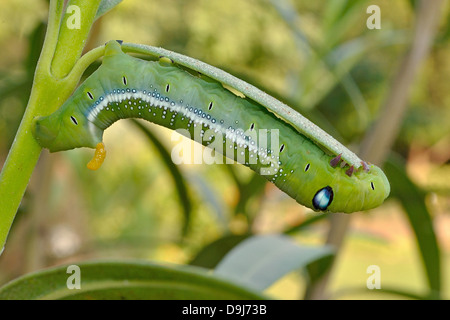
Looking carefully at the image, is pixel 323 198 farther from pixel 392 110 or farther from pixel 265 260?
pixel 392 110

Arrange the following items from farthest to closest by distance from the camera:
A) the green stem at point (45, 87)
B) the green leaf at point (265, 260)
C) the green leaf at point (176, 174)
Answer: the green leaf at point (176, 174) < the green leaf at point (265, 260) < the green stem at point (45, 87)

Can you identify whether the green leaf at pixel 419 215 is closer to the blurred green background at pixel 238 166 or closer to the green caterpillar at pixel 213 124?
the blurred green background at pixel 238 166

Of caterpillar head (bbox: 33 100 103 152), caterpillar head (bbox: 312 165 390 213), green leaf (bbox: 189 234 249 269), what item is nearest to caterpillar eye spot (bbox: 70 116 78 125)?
caterpillar head (bbox: 33 100 103 152)

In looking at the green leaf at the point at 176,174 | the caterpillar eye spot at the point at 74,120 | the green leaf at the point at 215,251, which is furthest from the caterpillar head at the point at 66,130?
the green leaf at the point at 176,174

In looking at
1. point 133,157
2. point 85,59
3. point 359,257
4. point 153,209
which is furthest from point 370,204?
point 359,257

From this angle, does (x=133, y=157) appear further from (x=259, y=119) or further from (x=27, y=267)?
(x=259, y=119)

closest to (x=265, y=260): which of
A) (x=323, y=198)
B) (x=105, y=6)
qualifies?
(x=323, y=198)
